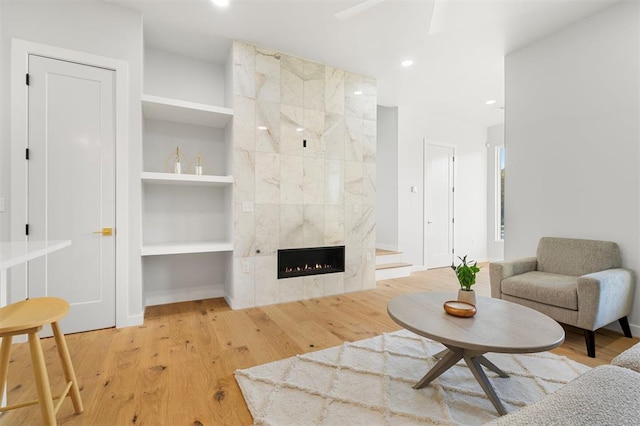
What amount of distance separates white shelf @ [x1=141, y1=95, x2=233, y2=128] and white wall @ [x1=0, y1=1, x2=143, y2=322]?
19cm

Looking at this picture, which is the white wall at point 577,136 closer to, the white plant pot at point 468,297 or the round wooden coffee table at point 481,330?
the round wooden coffee table at point 481,330

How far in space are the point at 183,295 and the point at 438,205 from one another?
4807 millimetres

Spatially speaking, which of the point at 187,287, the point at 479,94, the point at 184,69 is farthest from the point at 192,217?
the point at 479,94

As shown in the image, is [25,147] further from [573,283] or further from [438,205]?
[438,205]

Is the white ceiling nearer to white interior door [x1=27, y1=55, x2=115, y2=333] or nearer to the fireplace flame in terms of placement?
white interior door [x1=27, y1=55, x2=115, y2=333]

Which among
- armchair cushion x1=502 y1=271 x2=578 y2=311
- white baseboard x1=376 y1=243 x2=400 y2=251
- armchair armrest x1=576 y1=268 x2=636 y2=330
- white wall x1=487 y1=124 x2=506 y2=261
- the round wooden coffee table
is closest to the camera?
the round wooden coffee table

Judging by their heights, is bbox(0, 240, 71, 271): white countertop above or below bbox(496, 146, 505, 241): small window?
below

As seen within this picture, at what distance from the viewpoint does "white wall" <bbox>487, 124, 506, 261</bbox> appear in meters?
6.45

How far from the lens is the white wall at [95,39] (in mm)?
2432

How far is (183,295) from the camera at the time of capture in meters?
3.65

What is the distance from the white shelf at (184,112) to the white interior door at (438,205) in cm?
397

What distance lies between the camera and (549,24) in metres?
3.01

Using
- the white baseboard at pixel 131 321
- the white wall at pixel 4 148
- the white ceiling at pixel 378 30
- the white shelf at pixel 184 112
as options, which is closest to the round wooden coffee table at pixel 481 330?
the white baseboard at pixel 131 321

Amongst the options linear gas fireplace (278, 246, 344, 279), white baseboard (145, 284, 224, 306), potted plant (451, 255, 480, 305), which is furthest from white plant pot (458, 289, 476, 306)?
white baseboard (145, 284, 224, 306)
